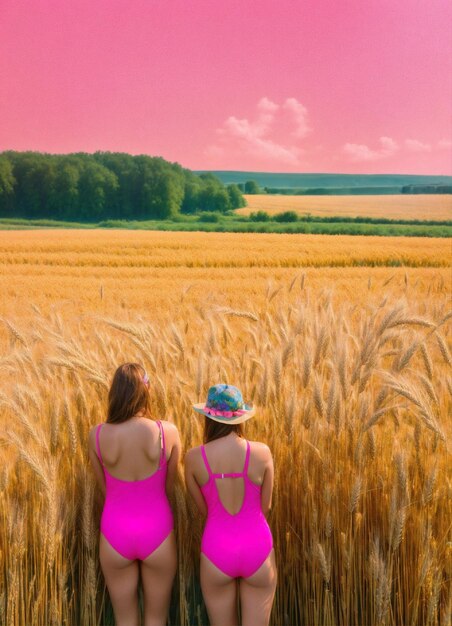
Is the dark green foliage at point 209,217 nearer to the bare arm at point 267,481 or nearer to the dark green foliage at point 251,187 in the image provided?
the dark green foliage at point 251,187

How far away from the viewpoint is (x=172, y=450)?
96.3 inches

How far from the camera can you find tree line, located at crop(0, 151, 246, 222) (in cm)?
1160

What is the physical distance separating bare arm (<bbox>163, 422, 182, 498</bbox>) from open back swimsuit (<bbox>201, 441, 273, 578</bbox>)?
150 millimetres

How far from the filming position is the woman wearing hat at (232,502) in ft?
7.52

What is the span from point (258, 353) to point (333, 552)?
1015 millimetres

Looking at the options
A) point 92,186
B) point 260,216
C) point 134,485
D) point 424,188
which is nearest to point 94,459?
point 134,485

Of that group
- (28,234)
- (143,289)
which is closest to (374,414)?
(143,289)

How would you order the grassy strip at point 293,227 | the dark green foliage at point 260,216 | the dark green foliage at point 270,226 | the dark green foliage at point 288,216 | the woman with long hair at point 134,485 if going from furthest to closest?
the dark green foliage at point 288,216
the dark green foliage at point 260,216
the grassy strip at point 293,227
the dark green foliage at point 270,226
the woman with long hair at point 134,485

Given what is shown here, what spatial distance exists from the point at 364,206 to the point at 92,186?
17.5m

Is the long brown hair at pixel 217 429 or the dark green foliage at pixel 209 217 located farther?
the dark green foliage at pixel 209 217

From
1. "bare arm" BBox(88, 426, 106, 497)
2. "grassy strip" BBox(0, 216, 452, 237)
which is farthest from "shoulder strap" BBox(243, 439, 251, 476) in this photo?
"grassy strip" BBox(0, 216, 452, 237)

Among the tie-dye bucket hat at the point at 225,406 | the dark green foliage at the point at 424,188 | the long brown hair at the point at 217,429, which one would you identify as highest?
the dark green foliage at the point at 424,188

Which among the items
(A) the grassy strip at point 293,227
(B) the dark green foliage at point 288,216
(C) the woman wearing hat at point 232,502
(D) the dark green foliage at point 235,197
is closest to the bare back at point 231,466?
(C) the woman wearing hat at point 232,502

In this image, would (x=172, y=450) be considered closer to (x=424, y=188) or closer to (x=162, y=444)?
(x=162, y=444)
